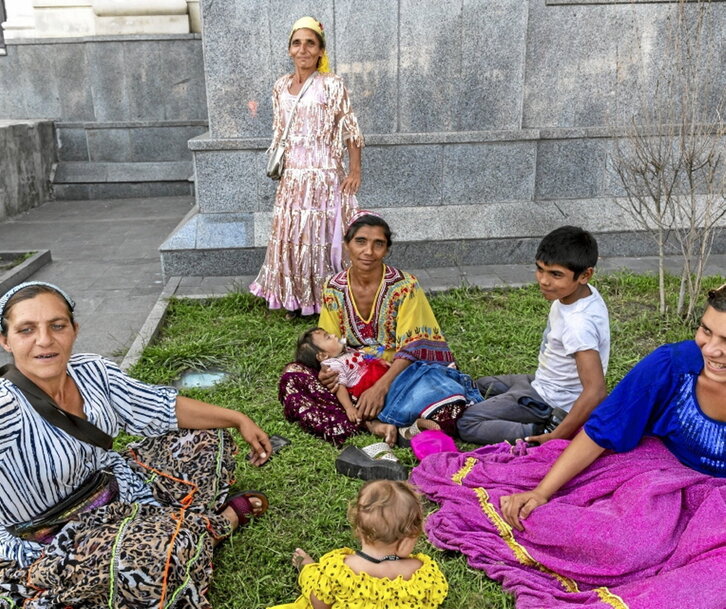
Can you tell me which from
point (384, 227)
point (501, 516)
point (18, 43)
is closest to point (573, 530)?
point (501, 516)

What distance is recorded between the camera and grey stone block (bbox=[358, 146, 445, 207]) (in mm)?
7195

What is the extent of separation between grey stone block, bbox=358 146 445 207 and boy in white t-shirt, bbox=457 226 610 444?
3.71m

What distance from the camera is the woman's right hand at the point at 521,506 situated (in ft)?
9.24

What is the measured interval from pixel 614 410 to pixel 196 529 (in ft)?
5.37

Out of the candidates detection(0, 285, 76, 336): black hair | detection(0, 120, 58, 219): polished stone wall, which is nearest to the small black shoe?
detection(0, 285, 76, 336): black hair

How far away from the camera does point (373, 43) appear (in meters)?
6.96

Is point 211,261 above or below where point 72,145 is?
below

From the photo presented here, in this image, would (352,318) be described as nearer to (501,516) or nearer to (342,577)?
(501,516)

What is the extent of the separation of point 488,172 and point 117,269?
4059 mm

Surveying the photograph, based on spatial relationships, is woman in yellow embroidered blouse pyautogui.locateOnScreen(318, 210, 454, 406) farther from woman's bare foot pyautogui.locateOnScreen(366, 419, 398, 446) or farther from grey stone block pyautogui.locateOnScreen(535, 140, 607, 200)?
grey stone block pyautogui.locateOnScreen(535, 140, 607, 200)

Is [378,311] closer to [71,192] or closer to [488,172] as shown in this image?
[488,172]

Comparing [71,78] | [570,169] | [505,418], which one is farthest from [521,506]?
[71,78]

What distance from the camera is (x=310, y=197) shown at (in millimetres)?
5574

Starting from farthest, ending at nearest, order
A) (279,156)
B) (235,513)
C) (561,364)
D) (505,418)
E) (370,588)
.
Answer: (279,156) → (505,418) → (561,364) → (235,513) → (370,588)
